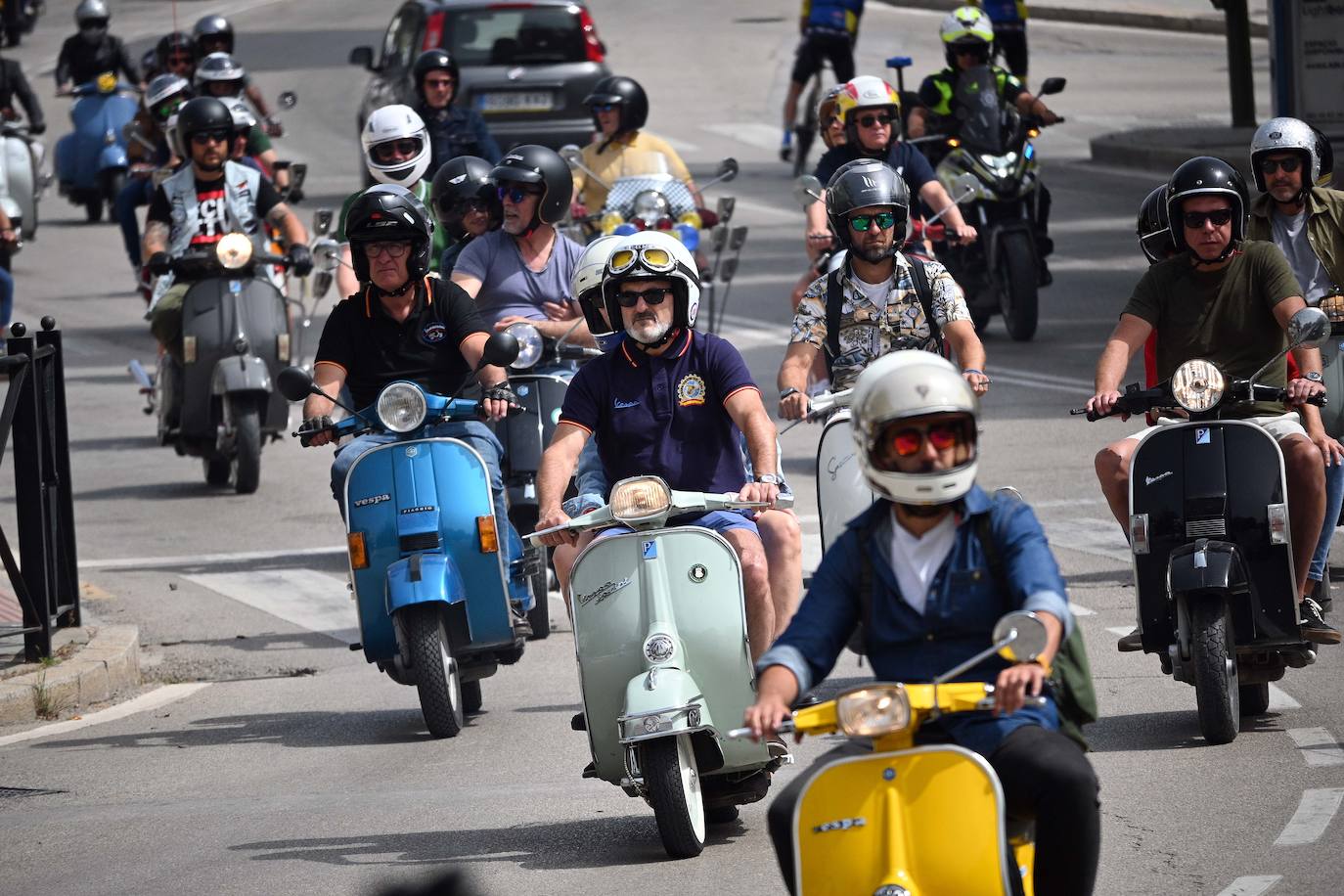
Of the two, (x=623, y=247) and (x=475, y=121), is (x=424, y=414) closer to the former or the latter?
(x=623, y=247)

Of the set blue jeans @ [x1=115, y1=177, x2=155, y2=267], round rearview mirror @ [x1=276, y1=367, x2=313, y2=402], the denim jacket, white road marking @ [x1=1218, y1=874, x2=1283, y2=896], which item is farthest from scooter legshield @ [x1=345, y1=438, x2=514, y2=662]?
blue jeans @ [x1=115, y1=177, x2=155, y2=267]

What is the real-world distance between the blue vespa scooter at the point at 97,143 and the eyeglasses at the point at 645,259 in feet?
60.2

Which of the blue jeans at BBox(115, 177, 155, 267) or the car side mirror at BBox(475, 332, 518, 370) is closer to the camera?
the car side mirror at BBox(475, 332, 518, 370)

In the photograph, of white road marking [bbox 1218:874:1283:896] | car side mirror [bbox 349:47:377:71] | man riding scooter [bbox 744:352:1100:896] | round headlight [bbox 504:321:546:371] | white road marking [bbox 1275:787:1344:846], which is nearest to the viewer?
man riding scooter [bbox 744:352:1100:896]

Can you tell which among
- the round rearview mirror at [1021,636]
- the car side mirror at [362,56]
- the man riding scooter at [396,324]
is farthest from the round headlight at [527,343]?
the car side mirror at [362,56]

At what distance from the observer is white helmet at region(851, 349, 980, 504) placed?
4.93 meters

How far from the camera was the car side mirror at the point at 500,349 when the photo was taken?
8219mm

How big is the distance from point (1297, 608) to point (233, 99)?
1122 centimetres

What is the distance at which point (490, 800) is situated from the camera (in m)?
7.63

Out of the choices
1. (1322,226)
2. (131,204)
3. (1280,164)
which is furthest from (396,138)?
(131,204)

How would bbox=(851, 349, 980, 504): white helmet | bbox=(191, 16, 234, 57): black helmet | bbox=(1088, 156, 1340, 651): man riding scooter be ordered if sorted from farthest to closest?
bbox=(191, 16, 234, 57): black helmet
bbox=(1088, 156, 1340, 651): man riding scooter
bbox=(851, 349, 980, 504): white helmet

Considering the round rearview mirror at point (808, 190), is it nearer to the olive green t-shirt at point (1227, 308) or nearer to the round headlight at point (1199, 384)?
the olive green t-shirt at point (1227, 308)

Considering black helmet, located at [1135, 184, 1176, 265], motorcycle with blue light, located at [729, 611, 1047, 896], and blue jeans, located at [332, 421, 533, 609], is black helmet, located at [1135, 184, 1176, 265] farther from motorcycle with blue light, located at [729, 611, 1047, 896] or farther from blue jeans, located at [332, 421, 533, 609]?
motorcycle with blue light, located at [729, 611, 1047, 896]

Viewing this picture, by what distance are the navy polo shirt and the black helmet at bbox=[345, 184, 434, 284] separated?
1849 millimetres
